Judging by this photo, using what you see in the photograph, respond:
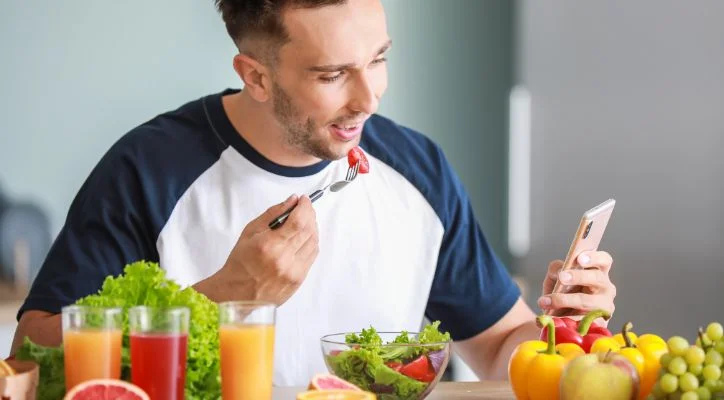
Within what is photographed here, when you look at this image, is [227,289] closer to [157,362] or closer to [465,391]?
[465,391]

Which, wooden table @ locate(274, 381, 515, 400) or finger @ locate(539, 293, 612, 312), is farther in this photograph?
finger @ locate(539, 293, 612, 312)

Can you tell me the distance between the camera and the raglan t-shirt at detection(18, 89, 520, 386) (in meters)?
2.11

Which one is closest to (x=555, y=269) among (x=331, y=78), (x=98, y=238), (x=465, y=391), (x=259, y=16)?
(x=465, y=391)

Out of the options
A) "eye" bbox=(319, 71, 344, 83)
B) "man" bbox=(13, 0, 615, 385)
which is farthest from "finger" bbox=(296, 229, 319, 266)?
"eye" bbox=(319, 71, 344, 83)

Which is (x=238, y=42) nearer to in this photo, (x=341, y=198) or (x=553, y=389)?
(x=341, y=198)

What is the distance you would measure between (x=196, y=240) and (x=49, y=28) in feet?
6.55

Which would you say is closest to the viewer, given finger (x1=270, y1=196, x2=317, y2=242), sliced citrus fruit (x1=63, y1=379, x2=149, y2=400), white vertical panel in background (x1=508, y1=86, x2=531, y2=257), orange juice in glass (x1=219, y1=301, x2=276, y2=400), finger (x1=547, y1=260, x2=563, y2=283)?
sliced citrus fruit (x1=63, y1=379, x2=149, y2=400)

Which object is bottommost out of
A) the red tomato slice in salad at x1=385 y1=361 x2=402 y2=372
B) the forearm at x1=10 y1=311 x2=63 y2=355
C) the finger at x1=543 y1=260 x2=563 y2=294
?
the forearm at x1=10 y1=311 x2=63 y2=355

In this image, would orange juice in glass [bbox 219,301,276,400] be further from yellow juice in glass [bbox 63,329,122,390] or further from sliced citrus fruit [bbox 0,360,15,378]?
sliced citrus fruit [bbox 0,360,15,378]

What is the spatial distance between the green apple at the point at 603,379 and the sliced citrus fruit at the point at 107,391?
0.57m

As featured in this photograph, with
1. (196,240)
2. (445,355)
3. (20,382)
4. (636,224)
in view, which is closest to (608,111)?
(636,224)

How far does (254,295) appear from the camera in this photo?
1872mm

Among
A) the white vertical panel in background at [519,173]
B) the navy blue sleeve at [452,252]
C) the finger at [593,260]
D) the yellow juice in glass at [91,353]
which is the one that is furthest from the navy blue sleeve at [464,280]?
the white vertical panel in background at [519,173]

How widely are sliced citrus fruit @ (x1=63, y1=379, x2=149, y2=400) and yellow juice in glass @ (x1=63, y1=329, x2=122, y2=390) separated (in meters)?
0.03
